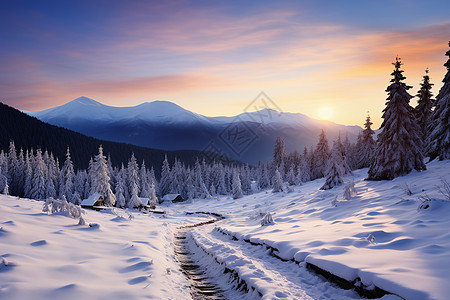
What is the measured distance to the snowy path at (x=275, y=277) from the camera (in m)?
7.53

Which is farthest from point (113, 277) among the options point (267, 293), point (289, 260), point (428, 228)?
point (428, 228)

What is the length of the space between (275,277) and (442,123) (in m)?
23.5

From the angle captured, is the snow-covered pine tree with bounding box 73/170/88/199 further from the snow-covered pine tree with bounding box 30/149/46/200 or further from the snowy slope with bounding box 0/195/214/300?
the snowy slope with bounding box 0/195/214/300

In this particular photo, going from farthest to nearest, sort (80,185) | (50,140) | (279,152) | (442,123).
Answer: (50,140) → (279,152) → (80,185) → (442,123)

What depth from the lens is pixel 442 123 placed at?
2291 centimetres

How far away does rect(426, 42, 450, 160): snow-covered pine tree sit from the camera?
2269cm

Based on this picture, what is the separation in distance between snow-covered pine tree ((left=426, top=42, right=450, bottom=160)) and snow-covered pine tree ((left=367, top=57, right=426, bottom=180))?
64.2 inches

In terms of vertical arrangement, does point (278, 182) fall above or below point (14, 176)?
below

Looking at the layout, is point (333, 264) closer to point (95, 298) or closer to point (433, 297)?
point (433, 297)

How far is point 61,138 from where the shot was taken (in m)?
164

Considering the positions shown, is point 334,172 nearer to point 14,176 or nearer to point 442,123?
point 442,123

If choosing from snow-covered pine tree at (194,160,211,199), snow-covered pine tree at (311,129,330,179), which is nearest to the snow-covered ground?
snow-covered pine tree at (311,129,330,179)

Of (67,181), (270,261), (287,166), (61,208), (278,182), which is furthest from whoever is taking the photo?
(287,166)

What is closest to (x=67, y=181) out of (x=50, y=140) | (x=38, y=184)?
(x=38, y=184)
